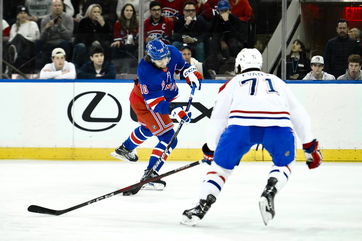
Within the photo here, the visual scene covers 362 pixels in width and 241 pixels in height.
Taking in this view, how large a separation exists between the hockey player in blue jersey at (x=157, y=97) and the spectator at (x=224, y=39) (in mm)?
2185

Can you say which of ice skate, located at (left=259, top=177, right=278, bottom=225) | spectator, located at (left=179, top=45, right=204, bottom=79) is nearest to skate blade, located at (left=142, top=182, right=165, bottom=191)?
ice skate, located at (left=259, top=177, right=278, bottom=225)

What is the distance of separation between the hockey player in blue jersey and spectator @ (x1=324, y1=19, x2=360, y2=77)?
97.5 inches

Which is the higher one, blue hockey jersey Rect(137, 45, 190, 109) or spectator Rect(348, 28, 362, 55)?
spectator Rect(348, 28, 362, 55)

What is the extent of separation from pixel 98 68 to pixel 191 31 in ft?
3.40

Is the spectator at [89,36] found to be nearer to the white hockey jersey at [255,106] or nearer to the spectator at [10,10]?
the spectator at [10,10]

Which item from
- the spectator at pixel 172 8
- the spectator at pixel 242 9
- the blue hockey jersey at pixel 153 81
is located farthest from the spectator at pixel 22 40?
the blue hockey jersey at pixel 153 81

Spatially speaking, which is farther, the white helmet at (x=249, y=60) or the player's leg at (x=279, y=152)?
the white helmet at (x=249, y=60)

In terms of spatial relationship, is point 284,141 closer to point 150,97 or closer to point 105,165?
point 150,97

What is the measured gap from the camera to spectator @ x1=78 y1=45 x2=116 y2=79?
29.4ft

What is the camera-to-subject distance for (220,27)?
8898 millimetres

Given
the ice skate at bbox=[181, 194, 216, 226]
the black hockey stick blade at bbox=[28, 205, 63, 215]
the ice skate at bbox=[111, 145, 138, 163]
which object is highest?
the ice skate at bbox=[181, 194, 216, 226]

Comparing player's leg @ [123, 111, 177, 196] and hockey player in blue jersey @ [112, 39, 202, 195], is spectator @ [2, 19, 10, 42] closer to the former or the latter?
hockey player in blue jersey @ [112, 39, 202, 195]

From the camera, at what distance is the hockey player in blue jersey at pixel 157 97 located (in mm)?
6328

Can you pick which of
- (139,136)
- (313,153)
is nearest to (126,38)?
(139,136)
